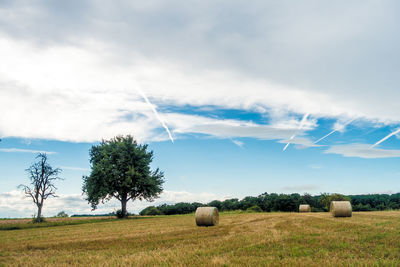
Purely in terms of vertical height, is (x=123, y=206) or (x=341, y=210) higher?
(x=341, y=210)

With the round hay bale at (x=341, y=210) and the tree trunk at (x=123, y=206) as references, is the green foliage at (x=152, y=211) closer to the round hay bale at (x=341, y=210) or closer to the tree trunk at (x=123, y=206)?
the tree trunk at (x=123, y=206)

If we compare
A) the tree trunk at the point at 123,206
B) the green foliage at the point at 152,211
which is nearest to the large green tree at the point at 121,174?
the tree trunk at the point at 123,206

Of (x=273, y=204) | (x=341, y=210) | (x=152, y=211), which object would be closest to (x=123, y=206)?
(x=152, y=211)

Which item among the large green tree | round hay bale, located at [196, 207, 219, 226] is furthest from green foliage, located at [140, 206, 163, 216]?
round hay bale, located at [196, 207, 219, 226]

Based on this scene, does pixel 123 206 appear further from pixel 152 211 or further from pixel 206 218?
pixel 206 218

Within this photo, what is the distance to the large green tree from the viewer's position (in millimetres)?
43438

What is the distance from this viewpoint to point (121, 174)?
44.6 meters

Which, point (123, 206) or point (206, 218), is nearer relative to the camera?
point (206, 218)

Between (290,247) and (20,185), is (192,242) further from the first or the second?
(20,185)

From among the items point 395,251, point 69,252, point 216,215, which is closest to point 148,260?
point 69,252

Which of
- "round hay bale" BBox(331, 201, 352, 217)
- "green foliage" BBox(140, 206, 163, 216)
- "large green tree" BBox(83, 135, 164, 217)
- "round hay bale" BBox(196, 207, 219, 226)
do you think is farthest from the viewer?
"green foliage" BBox(140, 206, 163, 216)

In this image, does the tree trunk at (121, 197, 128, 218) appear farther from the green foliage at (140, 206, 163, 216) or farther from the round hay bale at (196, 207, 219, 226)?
the round hay bale at (196, 207, 219, 226)

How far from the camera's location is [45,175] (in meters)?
42.1

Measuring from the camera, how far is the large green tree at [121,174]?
43438 mm
